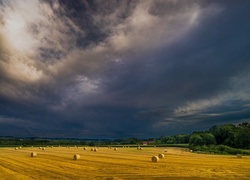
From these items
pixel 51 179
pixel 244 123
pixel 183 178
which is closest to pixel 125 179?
pixel 183 178

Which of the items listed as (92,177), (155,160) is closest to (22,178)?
(92,177)

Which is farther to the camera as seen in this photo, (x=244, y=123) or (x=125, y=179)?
(x=244, y=123)

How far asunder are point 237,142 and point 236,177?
71.0 m

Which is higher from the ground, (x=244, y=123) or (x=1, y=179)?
(x=244, y=123)

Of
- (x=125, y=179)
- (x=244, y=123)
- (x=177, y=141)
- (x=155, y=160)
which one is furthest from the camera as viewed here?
(x=177, y=141)

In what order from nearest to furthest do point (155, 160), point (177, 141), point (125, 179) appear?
1. point (125, 179)
2. point (155, 160)
3. point (177, 141)

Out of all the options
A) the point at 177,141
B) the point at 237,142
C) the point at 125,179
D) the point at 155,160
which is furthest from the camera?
the point at 177,141

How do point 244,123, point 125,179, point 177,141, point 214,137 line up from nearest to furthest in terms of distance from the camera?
1. point 125,179
2. point 214,137
3. point 244,123
4. point 177,141

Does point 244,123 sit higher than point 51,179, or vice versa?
point 244,123

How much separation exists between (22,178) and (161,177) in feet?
28.3

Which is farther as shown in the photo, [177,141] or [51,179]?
[177,141]

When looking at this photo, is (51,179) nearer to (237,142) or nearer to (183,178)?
(183,178)

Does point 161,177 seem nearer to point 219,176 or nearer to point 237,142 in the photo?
point 219,176

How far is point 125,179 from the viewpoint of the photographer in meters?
15.7
